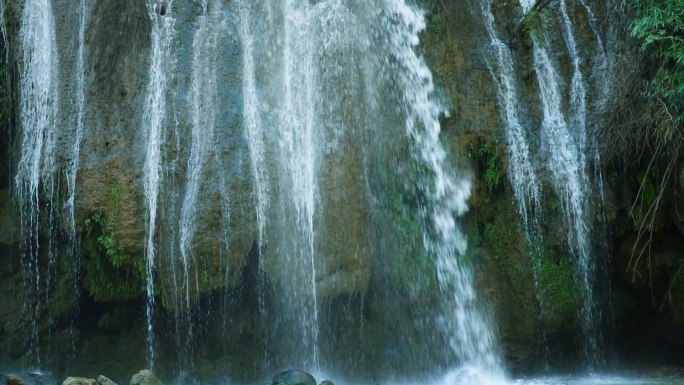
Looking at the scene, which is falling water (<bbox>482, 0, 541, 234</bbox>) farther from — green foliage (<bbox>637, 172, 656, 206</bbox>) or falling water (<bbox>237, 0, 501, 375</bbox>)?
green foliage (<bbox>637, 172, 656, 206</bbox>)

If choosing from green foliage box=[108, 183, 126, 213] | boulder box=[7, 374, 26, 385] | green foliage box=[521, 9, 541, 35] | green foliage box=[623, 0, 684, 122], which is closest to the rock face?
green foliage box=[108, 183, 126, 213]

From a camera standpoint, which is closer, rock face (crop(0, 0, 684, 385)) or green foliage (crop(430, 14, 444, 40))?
rock face (crop(0, 0, 684, 385))

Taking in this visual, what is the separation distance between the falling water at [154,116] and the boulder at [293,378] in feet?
5.65

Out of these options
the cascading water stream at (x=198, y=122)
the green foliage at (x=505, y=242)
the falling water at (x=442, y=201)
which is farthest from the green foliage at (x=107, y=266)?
the green foliage at (x=505, y=242)

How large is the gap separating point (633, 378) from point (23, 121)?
7796mm

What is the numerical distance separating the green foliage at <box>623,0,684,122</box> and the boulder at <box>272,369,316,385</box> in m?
5.14

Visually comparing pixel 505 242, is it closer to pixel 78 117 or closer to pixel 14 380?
pixel 78 117

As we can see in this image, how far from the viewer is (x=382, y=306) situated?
846cm

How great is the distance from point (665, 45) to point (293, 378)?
5.90 meters

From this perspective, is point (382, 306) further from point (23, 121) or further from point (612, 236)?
point (23, 121)

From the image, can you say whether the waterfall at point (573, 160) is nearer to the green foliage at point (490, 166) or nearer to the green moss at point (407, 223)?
the green foliage at point (490, 166)

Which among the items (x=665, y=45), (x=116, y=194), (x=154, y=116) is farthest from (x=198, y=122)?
(x=665, y=45)

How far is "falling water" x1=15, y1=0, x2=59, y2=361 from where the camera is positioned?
7777mm

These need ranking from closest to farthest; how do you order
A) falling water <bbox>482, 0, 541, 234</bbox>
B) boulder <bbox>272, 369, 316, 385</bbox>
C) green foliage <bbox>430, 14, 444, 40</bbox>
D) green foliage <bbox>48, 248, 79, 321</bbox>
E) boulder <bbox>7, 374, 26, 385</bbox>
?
boulder <bbox>7, 374, 26, 385</bbox>, boulder <bbox>272, 369, 316, 385</bbox>, green foliage <bbox>48, 248, 79, 321</bbox>, falling water <bbox>482, 0, 541, 234</bbox>, green foliage <bbox>430, 14, 444, 40</bbox>
